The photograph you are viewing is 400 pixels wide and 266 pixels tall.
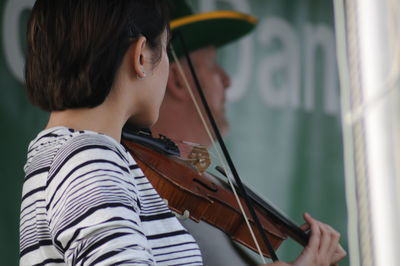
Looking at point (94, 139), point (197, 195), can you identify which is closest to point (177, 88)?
point (197, 195)

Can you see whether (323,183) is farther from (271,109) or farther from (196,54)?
(196,54)

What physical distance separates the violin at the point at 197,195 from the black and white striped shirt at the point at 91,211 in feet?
1.31

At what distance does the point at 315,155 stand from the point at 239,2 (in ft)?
2.01

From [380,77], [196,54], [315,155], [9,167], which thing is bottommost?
[9,167]

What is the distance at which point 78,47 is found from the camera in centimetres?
83

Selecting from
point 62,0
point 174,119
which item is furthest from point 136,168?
point 174,119

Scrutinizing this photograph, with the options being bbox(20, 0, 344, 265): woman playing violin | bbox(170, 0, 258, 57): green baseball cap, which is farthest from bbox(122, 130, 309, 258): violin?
bbox(170, 0, 258, 57): green baseball cap

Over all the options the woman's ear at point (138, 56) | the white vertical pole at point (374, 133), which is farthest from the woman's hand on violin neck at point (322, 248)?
the woman's ear at point (138, 56)

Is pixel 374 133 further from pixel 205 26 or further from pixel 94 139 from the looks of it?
pixel 205 26

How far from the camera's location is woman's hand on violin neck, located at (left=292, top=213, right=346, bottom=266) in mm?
1306

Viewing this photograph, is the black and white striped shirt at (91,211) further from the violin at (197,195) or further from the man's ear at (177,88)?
the man's ear at (177,88)

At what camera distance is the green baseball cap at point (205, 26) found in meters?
1.82

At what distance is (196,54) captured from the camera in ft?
6.69

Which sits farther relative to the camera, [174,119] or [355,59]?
[174,119]
